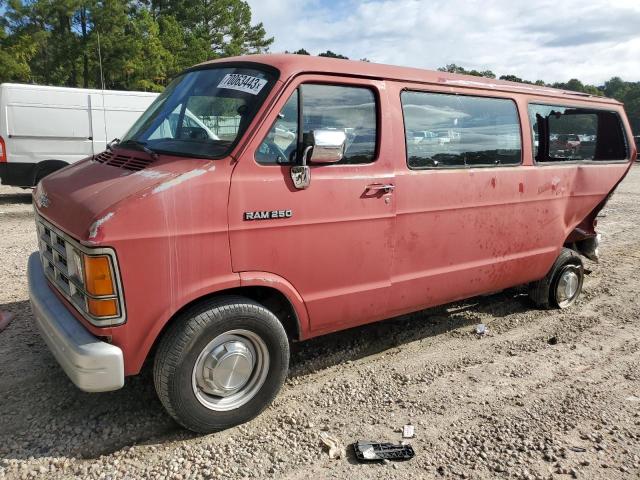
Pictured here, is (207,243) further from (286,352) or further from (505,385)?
(505,385)

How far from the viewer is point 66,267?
2986 mm

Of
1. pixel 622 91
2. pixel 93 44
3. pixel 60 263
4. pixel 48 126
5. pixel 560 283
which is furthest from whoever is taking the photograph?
pixel 622 91

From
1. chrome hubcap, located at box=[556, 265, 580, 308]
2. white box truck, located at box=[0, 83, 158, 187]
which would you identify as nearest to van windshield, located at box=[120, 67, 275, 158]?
chrome hubcap, located at box=[556, 265, 580, 308]

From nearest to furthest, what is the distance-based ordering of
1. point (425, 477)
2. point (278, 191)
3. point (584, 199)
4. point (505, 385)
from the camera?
point (425, 477) < point (278, 191) < point (505, 385) < point (584, 199)

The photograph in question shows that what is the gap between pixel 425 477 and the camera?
279cm

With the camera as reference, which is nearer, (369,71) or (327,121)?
(327,121)

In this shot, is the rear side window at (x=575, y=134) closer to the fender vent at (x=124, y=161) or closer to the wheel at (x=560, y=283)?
the wheel at (x=560, y=283)

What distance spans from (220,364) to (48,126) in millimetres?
9703

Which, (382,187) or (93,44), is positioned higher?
(93,44)

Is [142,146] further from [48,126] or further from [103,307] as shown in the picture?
[48,126]

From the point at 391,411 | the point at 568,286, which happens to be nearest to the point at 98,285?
the point at 391,411

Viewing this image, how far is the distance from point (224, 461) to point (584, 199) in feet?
14.6

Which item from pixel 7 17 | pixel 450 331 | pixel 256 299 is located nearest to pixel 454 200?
pixel 450 331

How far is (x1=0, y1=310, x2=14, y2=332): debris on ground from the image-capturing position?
4.38 meters
